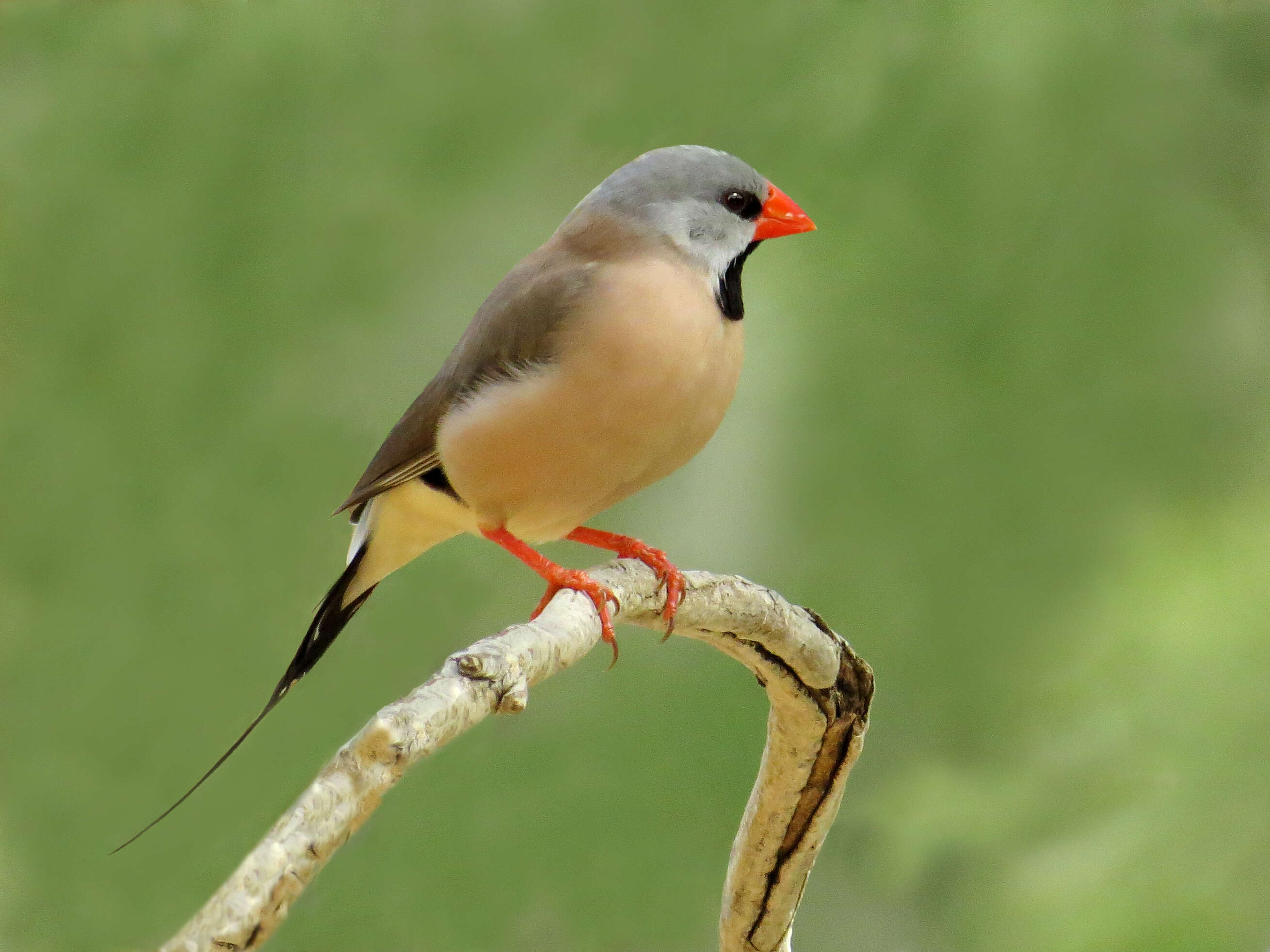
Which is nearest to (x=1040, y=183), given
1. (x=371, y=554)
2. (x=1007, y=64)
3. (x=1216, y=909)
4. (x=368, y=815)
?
(x=1007, y=64)

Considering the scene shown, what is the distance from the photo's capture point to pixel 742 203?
4.82 feet

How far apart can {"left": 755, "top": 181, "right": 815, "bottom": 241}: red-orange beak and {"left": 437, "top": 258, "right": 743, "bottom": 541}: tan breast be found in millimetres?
126

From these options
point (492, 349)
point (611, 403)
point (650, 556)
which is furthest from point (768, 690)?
point (492, 349)

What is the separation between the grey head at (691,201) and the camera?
4.67ft

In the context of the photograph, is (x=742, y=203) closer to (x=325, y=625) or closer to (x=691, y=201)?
(x=691, y=201)

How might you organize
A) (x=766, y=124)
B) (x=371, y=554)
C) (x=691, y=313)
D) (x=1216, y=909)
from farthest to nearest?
1. (x=766, y=124)
2. (x=1216, y=909)
3. (x=371, y=554)
4. (x=691, y=313)

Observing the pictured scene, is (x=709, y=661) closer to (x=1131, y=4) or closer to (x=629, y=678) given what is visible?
(x=629, y=678)

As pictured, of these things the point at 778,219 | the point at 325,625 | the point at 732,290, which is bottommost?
the point at 325,625

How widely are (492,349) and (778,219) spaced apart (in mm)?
365

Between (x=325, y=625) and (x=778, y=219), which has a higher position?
(x=778, y=219)

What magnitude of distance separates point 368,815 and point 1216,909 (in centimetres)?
212

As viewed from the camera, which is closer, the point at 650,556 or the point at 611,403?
the point at 611,403

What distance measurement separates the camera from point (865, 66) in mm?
2639

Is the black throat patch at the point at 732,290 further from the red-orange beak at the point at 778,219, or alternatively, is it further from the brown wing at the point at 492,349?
the brown wing at the point at 492,349
